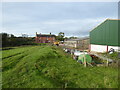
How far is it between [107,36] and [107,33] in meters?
0.70

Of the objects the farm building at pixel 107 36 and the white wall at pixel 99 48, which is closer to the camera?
the farm building at pixel 107 36

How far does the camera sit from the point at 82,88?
6148 mm

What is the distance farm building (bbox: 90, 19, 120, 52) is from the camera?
21584 millimetres

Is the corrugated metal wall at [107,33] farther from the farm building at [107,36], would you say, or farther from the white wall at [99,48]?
the white wall at [99,48]

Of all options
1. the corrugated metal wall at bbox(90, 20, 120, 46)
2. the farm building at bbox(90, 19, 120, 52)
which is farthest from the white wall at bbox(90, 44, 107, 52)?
the corrugated metal wall at bbox(90, 20, 120, 46)

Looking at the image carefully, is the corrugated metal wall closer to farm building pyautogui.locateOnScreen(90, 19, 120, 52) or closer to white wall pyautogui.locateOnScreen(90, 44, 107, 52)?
farm building pyautogui.locateOnScreen(90, 19, 120, 52)

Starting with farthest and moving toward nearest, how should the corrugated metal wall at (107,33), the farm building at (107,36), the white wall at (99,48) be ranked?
the white wall at (99,48)
the corrugated metal wall at (107,33)
the farm building at (107,36)

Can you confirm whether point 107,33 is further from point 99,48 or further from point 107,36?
point 99,48

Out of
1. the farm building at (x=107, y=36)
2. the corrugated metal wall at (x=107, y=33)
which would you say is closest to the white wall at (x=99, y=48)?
the farm building at (x=107, y=36)

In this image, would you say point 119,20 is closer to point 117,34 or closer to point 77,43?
point 117,34

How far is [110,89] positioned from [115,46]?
1797cm

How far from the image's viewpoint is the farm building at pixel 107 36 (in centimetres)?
2158

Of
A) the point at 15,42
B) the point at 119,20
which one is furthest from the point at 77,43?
the point at 15,42

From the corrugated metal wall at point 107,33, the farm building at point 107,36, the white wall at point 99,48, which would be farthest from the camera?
the white wall at point 99,48
